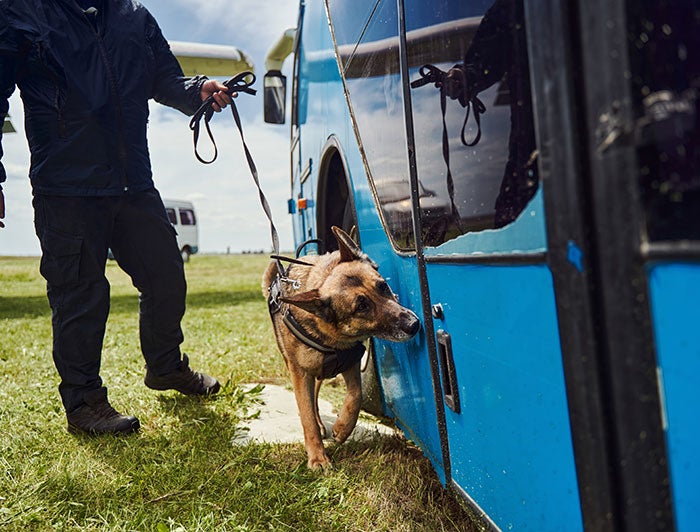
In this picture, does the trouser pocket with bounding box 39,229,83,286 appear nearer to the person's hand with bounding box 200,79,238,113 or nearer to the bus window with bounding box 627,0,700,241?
the person's hand with bounding box 200,79,238,113

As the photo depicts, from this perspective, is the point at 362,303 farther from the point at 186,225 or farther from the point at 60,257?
the point at 186,225

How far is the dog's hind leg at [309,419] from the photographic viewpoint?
2.39m

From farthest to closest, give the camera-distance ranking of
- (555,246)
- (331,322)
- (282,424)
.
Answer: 1. (282,424)
2. (331,322)
3. (555,246)

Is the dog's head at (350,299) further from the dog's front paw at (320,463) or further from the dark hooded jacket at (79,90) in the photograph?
the dark hooded jacket at (79,90)

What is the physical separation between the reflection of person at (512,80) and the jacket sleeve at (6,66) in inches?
87.4

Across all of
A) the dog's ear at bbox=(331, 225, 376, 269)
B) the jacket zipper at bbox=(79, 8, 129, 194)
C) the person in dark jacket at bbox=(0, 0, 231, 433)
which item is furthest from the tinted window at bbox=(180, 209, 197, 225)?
the dog's ear at bbox=(331, 225, 376, 269)

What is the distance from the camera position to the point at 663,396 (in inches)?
28.8

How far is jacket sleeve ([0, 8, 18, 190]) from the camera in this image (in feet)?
7.66

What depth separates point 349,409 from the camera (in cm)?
258

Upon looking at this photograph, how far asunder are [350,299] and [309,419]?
621 millimetres

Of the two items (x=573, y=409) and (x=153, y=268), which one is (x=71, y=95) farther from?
(x=573, y=409)

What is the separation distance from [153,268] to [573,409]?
8.31 feet

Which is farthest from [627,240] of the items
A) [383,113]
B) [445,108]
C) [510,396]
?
[383,113]

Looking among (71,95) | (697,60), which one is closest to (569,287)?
(697,60)
